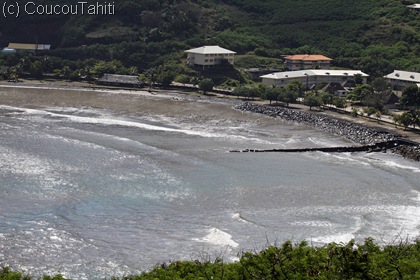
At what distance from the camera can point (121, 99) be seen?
86.9 meters

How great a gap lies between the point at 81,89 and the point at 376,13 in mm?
52660

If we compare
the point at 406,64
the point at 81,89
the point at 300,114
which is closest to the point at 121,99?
the point at 81,89

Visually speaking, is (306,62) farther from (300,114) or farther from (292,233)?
(292,233)

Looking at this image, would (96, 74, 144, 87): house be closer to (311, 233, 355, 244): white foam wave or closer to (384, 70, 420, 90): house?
(384, 70, 420, 90): house

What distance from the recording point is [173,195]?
47.6 m

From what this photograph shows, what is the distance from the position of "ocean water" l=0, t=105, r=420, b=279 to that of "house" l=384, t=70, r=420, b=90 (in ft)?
88.2

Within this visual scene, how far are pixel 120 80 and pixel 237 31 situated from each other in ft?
88.6

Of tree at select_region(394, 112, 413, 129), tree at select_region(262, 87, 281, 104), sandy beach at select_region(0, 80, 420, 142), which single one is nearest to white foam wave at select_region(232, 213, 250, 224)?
sandy beach at select_region(0, 80, 420, 142)

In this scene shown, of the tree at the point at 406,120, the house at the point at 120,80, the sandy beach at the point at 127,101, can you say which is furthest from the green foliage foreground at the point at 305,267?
the house at the point at 120,80

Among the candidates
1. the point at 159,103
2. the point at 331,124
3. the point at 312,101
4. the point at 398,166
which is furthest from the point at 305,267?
the point at 159,103

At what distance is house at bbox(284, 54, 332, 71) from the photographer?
338 ft

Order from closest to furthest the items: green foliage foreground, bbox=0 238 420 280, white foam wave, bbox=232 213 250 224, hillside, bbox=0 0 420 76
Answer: green foliage foreground, bbox=0 238 420 280
white foam wave, bbox=232 213 250 224
hillside, bbox=0 0 420 76

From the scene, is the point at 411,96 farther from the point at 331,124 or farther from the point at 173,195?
the point at 173,195

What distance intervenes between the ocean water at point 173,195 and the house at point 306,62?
34.1m
